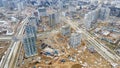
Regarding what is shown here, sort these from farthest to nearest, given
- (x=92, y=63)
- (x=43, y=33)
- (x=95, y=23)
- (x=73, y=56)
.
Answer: (x=95, y=23) < (x=43, y=33) < (x=73, y=56) < (x=92, y=63)

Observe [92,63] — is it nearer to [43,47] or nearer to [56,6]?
[43,47]

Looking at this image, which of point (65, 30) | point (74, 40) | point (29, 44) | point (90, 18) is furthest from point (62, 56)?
point (90, 18)

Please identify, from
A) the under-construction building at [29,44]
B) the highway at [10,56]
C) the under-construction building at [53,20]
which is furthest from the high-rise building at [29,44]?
the under-construction building at [53,20]

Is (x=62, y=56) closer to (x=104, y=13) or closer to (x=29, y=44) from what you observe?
(x=29, y=44)

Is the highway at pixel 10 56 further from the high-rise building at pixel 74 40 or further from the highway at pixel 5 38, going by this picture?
the high-rise building at pixel 74 40

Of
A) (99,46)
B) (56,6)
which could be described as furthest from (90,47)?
(56,6)

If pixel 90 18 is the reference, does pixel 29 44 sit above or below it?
below

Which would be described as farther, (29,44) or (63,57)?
(63,57)
